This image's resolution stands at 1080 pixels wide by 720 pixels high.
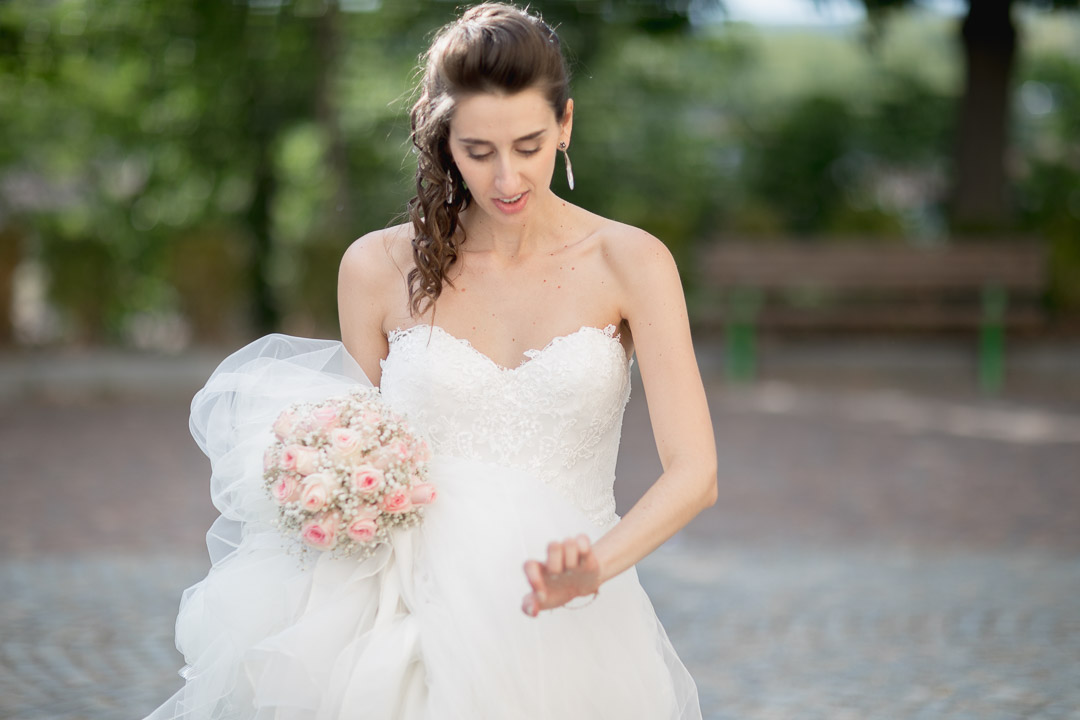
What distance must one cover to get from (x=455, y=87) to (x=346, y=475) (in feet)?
2.93

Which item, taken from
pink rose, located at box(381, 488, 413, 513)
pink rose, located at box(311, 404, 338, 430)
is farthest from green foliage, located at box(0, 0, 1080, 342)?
pink rose, located at box(381, 488, 413, 513)

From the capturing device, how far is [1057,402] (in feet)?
36.8

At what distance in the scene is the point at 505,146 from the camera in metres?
2.82

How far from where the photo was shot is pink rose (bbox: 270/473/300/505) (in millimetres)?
2652

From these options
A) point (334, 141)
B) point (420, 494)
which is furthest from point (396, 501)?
point (334, 141)

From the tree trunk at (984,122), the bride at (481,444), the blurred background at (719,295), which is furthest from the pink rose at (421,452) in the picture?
the tree trunk at (984,122)

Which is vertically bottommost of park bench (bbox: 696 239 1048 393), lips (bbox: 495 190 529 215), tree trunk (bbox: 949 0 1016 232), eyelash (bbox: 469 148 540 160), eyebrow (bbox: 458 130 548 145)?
park bench (bbox: 696 239 1048 393)

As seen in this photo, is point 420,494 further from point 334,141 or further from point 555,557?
point 334,141

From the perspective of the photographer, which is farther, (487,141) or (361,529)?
(487,141)

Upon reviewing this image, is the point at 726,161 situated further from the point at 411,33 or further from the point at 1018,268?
the point at 1018,268

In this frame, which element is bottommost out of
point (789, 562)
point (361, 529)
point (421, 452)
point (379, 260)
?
point (789, 562)

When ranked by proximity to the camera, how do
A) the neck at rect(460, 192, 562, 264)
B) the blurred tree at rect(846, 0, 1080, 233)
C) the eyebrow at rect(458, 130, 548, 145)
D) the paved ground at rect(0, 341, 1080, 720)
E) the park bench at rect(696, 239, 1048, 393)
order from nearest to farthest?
the eyebrow at rect(458, 130, 548, 145) < the neck at rect(460, 192, 562, 264) < the paved ground at rect(0, 341, 1080, 720) < the park bench at rect(696, 239, 1048, 393) < the blurred tree at rect(846, 0, 1080, 233)

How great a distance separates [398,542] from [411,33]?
14.0 metres

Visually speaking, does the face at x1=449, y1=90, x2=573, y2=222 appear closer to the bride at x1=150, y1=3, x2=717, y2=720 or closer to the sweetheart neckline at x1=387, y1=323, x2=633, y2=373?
the bride at x1=150, y1=3, x2=717, y2=720
